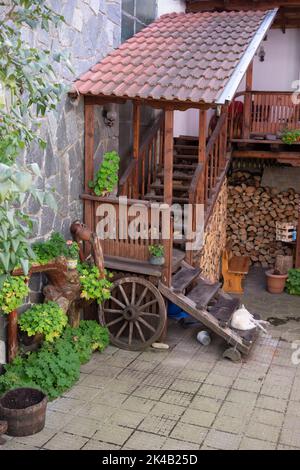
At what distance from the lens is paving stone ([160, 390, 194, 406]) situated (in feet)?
21.6

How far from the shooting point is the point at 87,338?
302 inches

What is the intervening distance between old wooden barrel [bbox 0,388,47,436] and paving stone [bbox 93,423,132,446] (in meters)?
0.57

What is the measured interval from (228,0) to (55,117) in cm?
573

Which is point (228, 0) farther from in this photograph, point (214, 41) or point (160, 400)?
point (160, 400)

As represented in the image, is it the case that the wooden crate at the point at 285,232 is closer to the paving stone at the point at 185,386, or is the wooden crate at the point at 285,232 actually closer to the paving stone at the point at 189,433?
the paving stone at the point at 185,386

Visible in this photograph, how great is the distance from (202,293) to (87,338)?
1809 mm

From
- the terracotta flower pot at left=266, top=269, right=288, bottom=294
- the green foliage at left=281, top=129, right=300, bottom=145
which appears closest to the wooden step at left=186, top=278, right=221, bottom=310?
the terracotta flower pot at left=266, top=269, right=288, bottom=294

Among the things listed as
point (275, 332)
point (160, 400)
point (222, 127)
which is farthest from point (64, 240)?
point (222, 127)

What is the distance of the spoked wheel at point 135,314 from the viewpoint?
795 centimetres

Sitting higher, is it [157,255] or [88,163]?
[88,163]

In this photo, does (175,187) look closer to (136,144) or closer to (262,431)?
(136,144)

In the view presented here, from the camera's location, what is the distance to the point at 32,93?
4.56 m

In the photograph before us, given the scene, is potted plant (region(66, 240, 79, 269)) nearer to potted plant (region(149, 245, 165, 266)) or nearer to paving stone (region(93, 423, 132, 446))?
potted plant (region(149, 245, 165, 266))

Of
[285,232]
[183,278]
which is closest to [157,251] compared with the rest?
[183,278]
